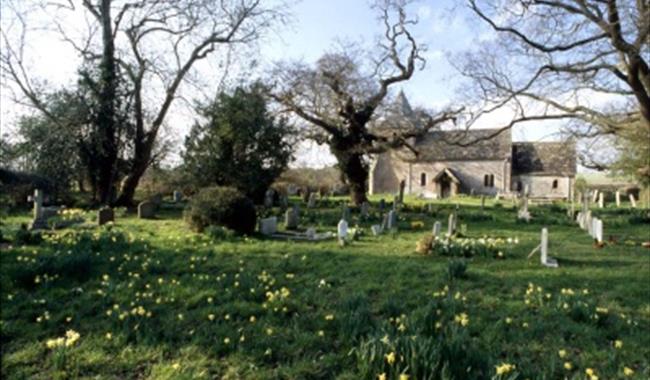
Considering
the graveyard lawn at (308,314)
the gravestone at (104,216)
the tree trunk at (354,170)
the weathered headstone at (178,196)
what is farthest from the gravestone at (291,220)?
the weathered headstone at (178,196)

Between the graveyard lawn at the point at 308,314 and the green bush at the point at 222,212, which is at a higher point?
the green bush at the point at 222,212

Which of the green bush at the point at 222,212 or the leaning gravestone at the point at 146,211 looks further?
the leaning gravestone at the point at 146,211

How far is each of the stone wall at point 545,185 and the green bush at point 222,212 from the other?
41.2 metres

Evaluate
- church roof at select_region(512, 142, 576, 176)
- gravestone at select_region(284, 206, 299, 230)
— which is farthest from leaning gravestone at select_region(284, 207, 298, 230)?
church roof at select_region(512, 142, 576, 176)

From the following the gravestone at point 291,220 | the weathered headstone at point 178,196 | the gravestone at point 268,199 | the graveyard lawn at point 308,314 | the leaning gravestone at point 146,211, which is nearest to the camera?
the graveyard lawn at point 308,314

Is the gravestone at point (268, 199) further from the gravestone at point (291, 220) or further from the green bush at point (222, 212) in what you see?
the green bush at point (222, 212)

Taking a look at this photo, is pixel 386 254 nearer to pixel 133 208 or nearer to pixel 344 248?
pixel 344 248

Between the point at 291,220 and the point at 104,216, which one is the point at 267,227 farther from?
the point at 104,216

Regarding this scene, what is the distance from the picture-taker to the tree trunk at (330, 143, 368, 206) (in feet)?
78.7

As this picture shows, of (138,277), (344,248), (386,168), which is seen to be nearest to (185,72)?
(344,248)

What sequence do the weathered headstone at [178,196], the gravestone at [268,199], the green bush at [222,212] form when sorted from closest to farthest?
the green bush at [222,212], the gravestone at [268,199], the weathered headstone at [178,196]

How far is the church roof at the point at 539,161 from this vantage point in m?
48.1

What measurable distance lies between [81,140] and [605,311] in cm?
1985

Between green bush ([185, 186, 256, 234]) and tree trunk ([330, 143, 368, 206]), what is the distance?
1198cm
